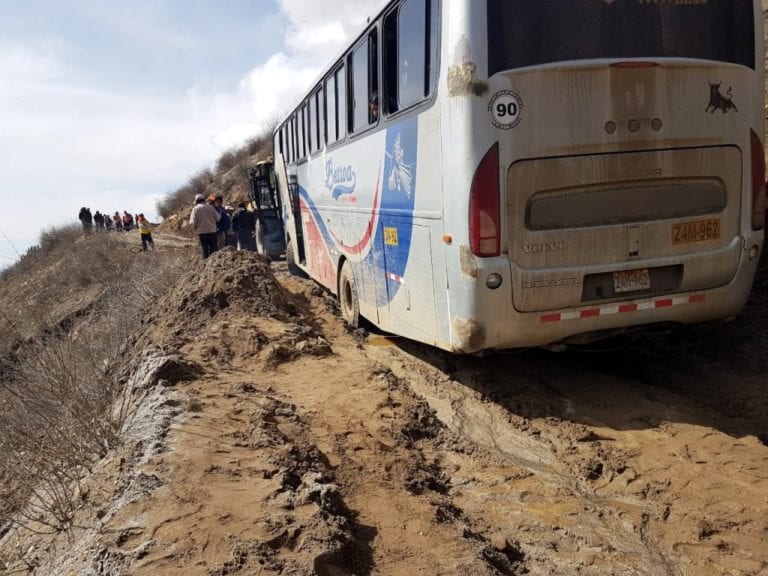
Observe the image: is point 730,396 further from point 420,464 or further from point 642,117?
point 420,464

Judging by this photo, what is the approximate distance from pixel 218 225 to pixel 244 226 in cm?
349

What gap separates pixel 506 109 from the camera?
165 inches

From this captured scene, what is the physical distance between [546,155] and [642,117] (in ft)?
2.54

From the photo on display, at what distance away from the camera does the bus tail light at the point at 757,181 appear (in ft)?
15.5

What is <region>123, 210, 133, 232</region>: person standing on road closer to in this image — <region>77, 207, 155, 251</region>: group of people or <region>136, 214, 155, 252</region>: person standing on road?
<region>77, 207, 155, 251</region>: group of people

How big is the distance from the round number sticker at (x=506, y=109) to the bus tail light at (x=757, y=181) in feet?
6.55

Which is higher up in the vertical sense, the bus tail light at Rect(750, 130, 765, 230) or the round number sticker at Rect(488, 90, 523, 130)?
the round number sticker at Rect(488, 90, 523, 130)

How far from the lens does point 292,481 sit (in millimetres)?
3547

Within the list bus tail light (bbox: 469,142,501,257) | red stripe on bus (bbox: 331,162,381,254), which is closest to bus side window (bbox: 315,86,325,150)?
red stripe on bus (bbox: 331,162,381,254)

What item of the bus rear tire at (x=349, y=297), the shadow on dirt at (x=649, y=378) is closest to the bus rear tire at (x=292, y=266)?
the bus rear tire at (x=349, y=297)

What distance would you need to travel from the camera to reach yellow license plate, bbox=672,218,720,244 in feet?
15.2

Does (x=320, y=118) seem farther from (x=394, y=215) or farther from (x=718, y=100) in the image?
(x=718, y=100)

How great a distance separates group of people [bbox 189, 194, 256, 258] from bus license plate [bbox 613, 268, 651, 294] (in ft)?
34.6

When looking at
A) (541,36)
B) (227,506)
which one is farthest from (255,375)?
(541,36)
